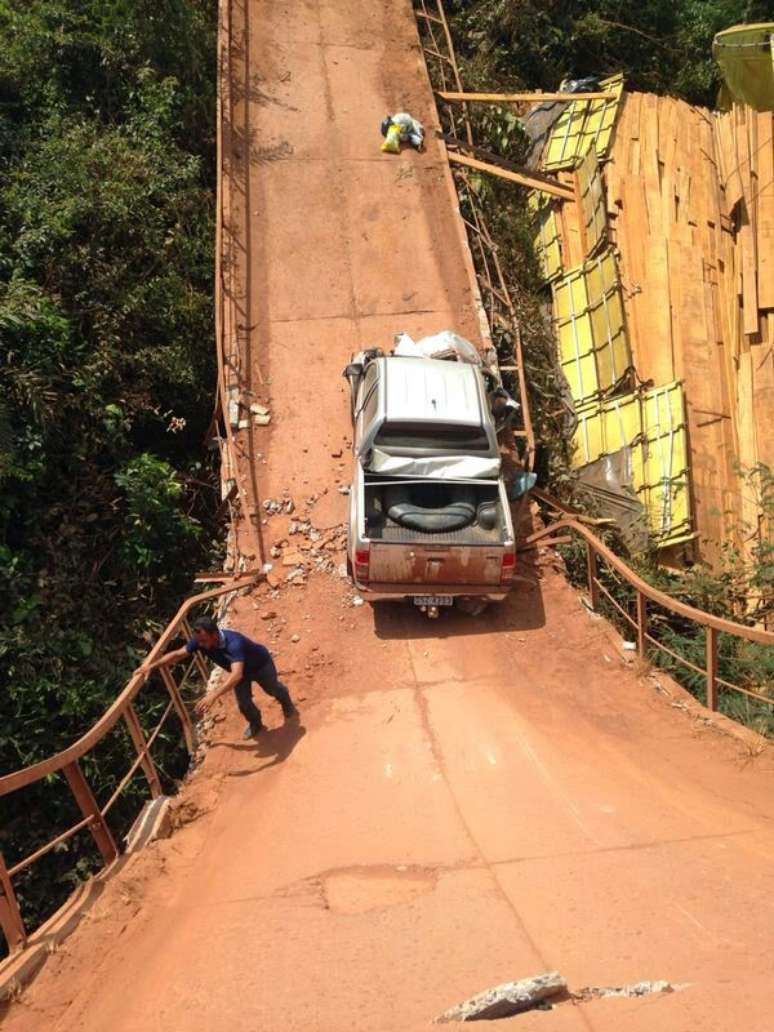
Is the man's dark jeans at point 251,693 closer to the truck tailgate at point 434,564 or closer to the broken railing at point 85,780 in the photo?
the broken railing at point 85,780

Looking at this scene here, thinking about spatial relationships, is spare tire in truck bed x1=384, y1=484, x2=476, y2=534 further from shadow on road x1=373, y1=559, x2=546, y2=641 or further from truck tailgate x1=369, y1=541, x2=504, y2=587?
shadow on road x1=373, y1=559, x2=546, y2=641

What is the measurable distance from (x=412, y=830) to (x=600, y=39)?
17.2 m

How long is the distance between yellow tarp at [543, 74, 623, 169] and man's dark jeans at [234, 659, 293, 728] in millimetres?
10649

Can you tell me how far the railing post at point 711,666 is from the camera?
23.2 ft

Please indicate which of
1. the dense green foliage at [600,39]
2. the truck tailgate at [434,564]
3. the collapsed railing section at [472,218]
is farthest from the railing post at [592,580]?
the dense green foliage at [600,39]

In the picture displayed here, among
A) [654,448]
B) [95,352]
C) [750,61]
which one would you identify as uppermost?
[750,61]

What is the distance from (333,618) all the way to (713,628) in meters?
3.99

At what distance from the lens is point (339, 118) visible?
15031 mm

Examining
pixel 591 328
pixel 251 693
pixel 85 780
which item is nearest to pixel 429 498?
pixel 251 693

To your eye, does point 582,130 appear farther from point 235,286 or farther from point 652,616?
point 652,616

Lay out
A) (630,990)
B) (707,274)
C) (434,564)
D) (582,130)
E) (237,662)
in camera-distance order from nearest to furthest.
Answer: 1. (630,990)
2. (237,662)
3. (434,564)
4. (707,274)
5. (582,130)

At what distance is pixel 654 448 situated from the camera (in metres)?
11.4

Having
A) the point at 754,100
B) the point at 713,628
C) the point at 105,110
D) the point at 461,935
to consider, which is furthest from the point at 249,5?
the point at 461,935

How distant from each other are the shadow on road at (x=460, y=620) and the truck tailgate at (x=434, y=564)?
63cm
